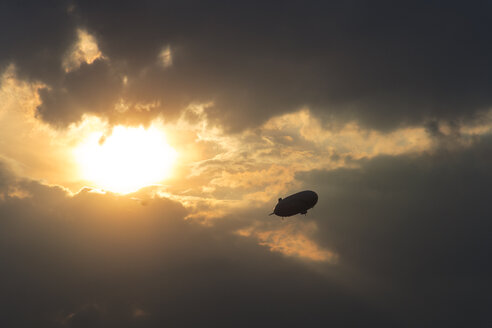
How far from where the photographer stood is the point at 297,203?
159m

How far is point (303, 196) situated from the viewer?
6255 inches

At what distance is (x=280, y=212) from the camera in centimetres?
16512

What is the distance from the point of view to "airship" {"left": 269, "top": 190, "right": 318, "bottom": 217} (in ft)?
522

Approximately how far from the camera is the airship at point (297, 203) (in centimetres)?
15912

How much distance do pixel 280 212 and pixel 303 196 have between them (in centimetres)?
1527
